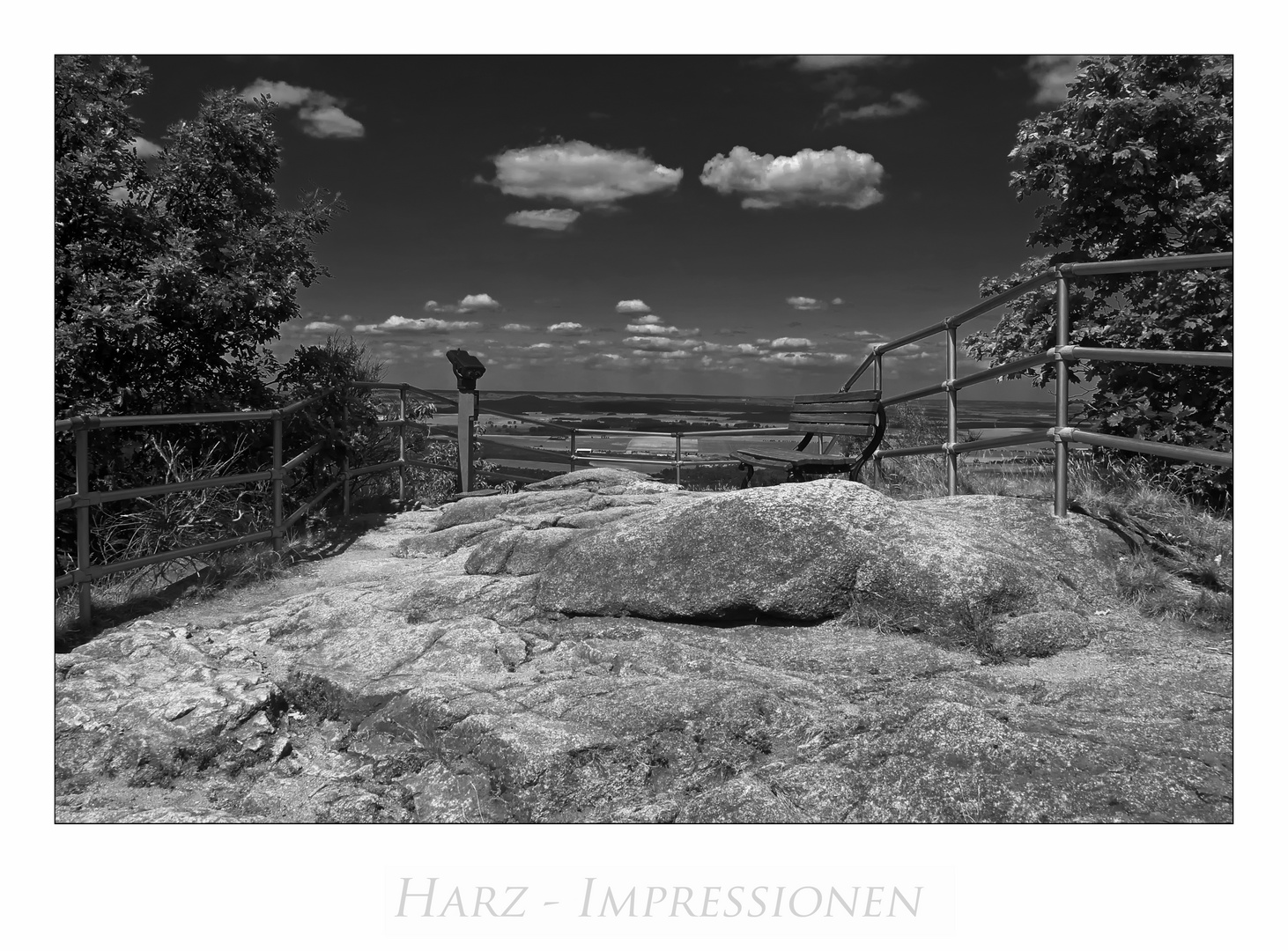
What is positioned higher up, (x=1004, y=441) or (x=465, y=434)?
(x=465, y=434)

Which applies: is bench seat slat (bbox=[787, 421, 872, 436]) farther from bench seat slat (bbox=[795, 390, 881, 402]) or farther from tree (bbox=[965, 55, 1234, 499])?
tree (bbox=[965, 55, 1234, 499])

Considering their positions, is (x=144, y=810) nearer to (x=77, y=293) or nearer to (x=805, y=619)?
(x=805, y=619)

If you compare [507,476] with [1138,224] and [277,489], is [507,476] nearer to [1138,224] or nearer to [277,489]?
[277,489]

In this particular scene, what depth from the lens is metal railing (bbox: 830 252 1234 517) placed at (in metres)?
3.60

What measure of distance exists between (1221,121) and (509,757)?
846 centimetres

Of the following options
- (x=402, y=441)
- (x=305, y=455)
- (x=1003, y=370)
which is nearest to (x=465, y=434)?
(x=402, y=441)

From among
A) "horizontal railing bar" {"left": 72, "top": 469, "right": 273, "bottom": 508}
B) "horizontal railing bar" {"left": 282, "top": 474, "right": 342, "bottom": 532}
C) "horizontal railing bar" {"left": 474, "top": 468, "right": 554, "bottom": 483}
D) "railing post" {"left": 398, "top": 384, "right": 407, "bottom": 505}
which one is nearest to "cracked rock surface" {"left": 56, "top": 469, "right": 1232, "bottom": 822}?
"horizontal railing bar" {"left": 72, "top": 469, "right": 273, "bottom": 508}

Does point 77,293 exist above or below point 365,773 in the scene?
above

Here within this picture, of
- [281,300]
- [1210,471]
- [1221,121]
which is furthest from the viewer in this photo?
[1221,121]

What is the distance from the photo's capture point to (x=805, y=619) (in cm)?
389

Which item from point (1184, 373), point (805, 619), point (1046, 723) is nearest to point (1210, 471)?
point (1184, 373)

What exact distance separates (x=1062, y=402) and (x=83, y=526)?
4.76 m

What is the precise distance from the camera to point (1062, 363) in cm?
470

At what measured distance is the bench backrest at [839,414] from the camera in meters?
7.46
